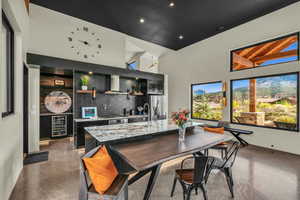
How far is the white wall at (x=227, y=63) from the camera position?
3.60m

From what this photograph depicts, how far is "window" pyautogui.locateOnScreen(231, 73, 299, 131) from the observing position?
3604 millimetres

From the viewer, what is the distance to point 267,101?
4031 mm

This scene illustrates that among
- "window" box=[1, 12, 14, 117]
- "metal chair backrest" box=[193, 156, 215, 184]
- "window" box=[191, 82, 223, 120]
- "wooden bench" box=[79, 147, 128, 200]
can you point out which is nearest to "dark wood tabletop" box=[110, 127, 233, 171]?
"metal chair backrest" box=[193, 156, 215, 184]

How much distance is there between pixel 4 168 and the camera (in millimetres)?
1782

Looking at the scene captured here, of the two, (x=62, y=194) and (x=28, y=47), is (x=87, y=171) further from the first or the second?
(x=28, y=47)

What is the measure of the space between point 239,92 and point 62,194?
17.0 feet

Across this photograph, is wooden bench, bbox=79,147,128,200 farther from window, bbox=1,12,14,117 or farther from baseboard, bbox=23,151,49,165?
baseboard, bbox=23,151,49,165

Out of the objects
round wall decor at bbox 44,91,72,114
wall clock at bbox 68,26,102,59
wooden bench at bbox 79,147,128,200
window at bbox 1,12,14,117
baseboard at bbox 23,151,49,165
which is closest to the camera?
wooden bench at bbox 79,147,128,200

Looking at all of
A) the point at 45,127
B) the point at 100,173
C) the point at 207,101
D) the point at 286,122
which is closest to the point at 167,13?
the point at 207,101

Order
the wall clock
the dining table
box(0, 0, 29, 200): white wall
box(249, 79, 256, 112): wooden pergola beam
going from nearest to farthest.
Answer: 1. the dining table
2. box(0, 0, 29, 200): white wall
3. box(249, 79, 256, 112): wooden pergola beam
4. the wall clock

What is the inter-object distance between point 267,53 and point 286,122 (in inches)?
78.4

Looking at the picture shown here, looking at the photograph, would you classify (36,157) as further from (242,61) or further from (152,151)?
(242,61)

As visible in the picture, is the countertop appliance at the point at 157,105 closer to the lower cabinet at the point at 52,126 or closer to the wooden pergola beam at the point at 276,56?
the lower cabinet at the point at 52,126

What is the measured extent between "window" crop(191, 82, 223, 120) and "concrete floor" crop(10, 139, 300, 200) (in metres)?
2.11
